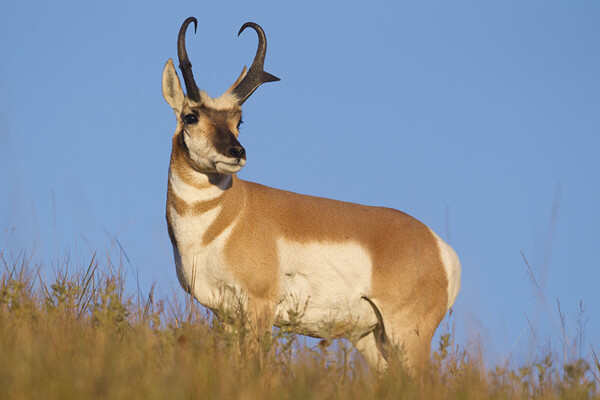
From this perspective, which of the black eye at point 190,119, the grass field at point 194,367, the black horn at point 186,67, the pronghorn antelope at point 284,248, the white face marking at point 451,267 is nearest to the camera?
the grass field at point 194,367

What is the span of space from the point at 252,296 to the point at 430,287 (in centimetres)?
202

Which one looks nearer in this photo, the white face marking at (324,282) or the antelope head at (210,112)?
the antelope head at (210,112)

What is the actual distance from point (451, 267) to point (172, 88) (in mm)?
3504

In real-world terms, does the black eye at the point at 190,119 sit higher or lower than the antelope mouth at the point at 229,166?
higher

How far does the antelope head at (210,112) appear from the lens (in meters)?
6.00

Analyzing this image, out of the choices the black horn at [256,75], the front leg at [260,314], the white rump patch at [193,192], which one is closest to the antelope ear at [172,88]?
the black horn at [256,75]

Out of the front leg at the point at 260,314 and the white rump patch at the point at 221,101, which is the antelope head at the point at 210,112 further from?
the front leg at the point at 260,314

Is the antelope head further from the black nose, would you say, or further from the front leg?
the front leg

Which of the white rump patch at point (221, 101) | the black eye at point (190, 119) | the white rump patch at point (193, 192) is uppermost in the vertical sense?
the white rump patch at point (221, 101)

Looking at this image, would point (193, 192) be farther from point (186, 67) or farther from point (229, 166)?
point (186, 67)

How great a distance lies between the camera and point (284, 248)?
6.45 metres

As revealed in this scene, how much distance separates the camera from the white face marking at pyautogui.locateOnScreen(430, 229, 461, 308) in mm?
7160

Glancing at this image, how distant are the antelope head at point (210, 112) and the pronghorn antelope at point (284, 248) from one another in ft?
0.04

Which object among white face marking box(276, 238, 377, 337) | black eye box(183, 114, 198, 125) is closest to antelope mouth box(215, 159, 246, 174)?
black eye box(183, 114, 198, 125)
